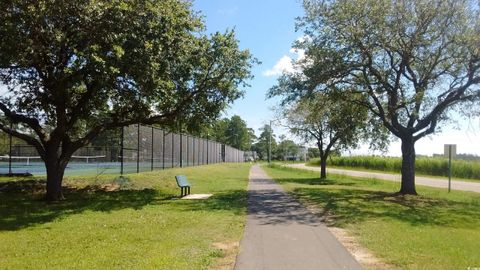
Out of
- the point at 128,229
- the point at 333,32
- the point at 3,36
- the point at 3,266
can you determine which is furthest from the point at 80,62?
the point at 333,32

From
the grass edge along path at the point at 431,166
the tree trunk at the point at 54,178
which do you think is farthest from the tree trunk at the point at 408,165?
the grass edge along path at the point at 431,166

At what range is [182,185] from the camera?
20797mm

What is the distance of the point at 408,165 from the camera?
2438cm

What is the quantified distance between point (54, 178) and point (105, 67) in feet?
18.5

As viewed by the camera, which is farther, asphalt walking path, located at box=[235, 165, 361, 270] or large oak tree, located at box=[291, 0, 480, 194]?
large oak tree, located at box=[291, 0, 480, 194]

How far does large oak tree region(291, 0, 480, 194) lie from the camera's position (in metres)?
21.5

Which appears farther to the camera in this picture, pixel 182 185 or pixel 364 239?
Result: pixel 182 185

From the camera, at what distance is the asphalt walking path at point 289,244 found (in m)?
8.44

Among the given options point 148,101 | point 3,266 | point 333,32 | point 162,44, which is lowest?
point 3,266

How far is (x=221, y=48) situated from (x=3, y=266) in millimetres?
14299

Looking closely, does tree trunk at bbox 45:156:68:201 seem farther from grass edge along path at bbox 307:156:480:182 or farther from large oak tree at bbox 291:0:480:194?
grass edge along path at bbox 307:156:480:182

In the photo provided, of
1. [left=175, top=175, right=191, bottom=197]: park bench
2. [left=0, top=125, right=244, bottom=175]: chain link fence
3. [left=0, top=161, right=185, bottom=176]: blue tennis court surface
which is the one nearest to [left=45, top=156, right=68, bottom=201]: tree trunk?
[left=175, top=175, right=191, bottom=197]: park bench

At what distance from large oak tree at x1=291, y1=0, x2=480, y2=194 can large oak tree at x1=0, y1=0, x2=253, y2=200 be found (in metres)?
3.85

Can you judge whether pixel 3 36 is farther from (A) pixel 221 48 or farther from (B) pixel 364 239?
(B) pixel 364 239
